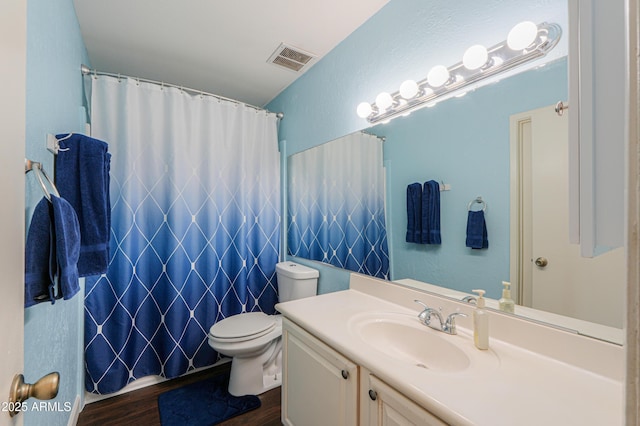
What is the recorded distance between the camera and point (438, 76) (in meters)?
1.19

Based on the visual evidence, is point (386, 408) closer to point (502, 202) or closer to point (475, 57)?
point (502, 202)

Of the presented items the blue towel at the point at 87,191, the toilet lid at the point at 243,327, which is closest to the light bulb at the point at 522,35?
the blue towel at the point at 87,191

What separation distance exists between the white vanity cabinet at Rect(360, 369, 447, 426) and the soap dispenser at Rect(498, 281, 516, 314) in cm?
53

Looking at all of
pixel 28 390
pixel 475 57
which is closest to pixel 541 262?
pixel 475 57

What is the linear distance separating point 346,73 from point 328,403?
1.83 metres

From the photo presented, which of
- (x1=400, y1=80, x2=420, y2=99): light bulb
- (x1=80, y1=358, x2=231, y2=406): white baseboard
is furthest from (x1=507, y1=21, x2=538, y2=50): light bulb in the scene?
(x1=80, y1=358, x2=231, y2=406): white baseboard

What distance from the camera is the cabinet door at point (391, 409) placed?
2.32 feet

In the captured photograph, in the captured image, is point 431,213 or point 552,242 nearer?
point 552,242

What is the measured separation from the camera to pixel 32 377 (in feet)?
2.91

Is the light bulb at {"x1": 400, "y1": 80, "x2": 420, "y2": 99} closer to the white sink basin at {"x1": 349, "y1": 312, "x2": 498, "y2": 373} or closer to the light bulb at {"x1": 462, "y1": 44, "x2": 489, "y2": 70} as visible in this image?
the light bulb at {"x1": 462, "y1": 44, "x2": 489, "y2": 70}

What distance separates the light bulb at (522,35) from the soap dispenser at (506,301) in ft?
2.85

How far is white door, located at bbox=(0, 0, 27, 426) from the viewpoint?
44cm

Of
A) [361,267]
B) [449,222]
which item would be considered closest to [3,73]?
[449,222]

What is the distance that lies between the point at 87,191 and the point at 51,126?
0.95ft
